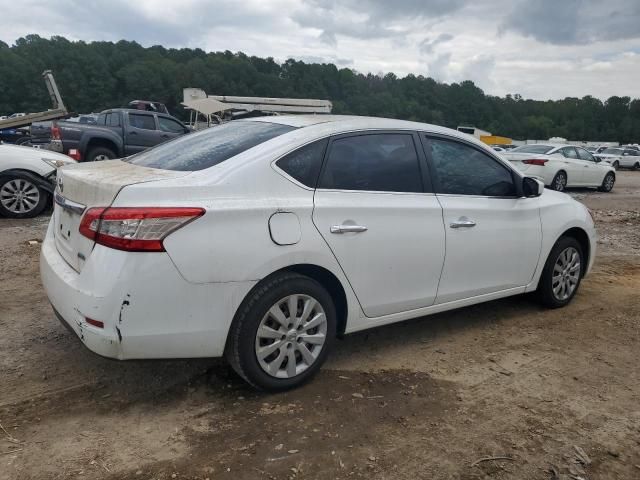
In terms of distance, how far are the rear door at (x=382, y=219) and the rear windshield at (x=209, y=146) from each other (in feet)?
1.57

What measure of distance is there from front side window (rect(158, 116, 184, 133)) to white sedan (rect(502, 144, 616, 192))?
8.84 metres

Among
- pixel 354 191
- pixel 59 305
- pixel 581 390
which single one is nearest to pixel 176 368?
pixel 59 305

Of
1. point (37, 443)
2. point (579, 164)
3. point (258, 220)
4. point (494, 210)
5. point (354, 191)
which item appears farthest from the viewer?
point (579, 164)

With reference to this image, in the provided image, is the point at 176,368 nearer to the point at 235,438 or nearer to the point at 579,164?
the point at 235,438

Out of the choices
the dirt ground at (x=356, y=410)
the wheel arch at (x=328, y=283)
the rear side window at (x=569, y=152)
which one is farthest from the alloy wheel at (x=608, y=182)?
the wheel arch at (x=328, y=283)

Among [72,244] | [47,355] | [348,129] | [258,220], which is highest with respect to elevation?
[348,129]

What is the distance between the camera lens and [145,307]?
2.78 metres

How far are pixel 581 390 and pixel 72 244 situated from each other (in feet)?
10.4

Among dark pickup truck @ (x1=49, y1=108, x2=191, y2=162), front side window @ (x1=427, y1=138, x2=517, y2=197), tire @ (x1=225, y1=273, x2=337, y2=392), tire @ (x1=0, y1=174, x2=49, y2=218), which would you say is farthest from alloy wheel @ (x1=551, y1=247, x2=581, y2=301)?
dark pickup truck @ (x1=49, y1=108, x2=191, y2=162)

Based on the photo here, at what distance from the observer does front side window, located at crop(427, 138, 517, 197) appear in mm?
4074

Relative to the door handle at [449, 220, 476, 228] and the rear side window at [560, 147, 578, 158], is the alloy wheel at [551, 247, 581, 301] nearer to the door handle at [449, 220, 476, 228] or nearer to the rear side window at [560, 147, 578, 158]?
the door handle at [449, 220, 476, 228]

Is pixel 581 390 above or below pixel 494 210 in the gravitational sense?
below

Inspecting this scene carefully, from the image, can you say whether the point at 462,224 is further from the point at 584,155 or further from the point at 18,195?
the point at 584,155

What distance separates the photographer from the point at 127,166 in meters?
3.57
